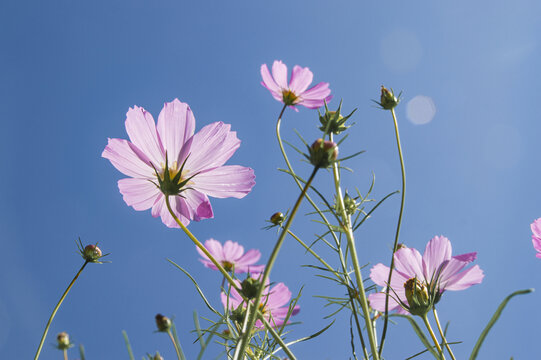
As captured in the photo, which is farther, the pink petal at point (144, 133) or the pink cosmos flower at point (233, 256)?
the pink cosmos flower at point (233, 256)

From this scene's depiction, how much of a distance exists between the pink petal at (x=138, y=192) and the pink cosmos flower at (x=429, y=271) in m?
0.38

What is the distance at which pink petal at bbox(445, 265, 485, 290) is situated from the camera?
2.16 ft

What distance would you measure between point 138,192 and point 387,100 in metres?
0.63

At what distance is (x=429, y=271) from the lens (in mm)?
710

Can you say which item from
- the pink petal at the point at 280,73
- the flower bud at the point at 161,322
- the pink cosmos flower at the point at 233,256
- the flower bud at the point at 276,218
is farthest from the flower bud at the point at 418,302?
the pink cosmos flower at the point at 233,256

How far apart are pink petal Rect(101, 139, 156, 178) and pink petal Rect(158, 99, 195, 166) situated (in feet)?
0.14

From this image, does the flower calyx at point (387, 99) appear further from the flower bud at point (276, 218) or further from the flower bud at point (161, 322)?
the flower bud at point (161, 322)

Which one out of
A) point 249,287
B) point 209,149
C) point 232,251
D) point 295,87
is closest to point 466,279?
point 249,287

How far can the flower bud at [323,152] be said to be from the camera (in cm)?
46

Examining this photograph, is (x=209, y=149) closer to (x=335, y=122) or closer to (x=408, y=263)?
(x=335, y=122)

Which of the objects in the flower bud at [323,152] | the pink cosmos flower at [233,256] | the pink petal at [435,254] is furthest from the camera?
the pink cosmos flower at [233,256]

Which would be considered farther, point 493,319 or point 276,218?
point 276,218

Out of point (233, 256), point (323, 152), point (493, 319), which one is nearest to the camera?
point (493, 319)

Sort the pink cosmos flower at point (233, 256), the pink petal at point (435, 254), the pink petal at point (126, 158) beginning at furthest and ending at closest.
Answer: the pink cosmos flower at point (233, 256) → the pink petal at point (435, 254) → the pink petal at point (126, 158)
